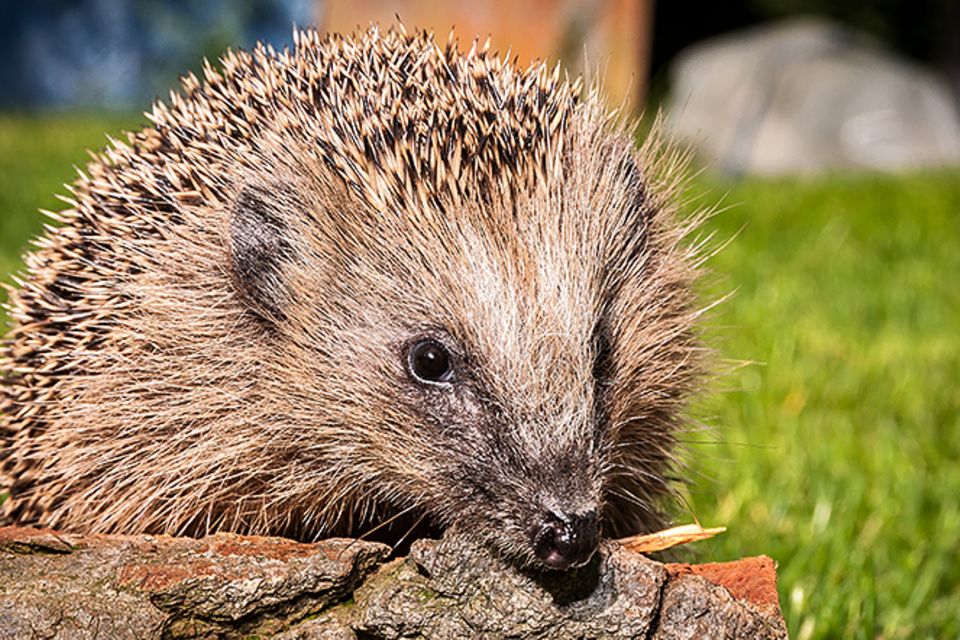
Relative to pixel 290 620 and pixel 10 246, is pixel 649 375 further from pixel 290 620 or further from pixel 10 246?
pixel 10 246

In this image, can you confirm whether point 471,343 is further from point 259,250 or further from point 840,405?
point 840,405

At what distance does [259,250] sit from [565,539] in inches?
37.2

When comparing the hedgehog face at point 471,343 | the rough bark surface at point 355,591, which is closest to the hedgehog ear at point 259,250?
the hedgehog face at point 471,343

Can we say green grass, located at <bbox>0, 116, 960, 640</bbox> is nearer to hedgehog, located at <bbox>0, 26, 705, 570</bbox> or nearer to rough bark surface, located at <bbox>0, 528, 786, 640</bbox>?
hedgehog, located at <bbox>0, 26, 705, 570</bbox>

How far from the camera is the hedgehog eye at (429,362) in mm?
2277

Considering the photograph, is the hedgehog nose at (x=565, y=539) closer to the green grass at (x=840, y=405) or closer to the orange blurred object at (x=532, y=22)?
the green grass at (x=840, y=405)

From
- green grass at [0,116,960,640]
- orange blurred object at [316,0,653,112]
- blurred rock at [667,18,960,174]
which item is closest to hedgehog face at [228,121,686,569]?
green grass at [0,116,960,640]

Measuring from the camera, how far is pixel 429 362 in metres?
2.29

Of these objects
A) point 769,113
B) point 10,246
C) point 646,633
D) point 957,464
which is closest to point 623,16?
point 769,113

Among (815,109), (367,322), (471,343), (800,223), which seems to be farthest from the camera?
(815,109)

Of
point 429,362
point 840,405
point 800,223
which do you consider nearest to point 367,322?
point 429,362

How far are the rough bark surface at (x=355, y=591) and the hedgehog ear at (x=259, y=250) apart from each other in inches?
23.0

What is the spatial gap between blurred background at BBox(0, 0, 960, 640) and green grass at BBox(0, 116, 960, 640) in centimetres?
1

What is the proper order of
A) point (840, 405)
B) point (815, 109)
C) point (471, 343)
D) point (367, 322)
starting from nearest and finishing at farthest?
1. point (471, 343)
2. point (367, 322)
3. point (840, 405)
4. point (815, 109)
